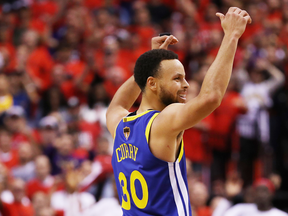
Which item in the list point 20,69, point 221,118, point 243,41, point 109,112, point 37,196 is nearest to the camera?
point 109,112

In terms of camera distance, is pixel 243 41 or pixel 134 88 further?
pixel 243 41

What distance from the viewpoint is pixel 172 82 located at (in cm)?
276

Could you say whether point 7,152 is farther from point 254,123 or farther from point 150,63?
point 150,63

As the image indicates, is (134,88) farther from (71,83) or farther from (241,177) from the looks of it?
(71,83)

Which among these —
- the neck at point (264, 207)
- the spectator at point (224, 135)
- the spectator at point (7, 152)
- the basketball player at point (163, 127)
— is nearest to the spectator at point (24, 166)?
the spectator at point (7, 152)

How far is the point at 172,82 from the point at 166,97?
11cm

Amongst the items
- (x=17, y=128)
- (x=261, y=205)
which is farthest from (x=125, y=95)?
(x=17, y=128)

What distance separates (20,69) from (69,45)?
1.59 meters

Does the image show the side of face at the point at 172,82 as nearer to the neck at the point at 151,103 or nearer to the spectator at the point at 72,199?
the neck at the point at 151,103

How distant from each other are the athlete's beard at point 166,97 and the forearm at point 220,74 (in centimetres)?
39

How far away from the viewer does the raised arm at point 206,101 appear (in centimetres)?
238

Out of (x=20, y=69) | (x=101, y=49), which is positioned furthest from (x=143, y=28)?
(x=20, y=69)

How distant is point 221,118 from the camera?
26.7 feet

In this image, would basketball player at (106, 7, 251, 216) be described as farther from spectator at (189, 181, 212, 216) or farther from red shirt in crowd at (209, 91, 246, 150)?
red shirt in crowd at (209, 91, 246, 150)
